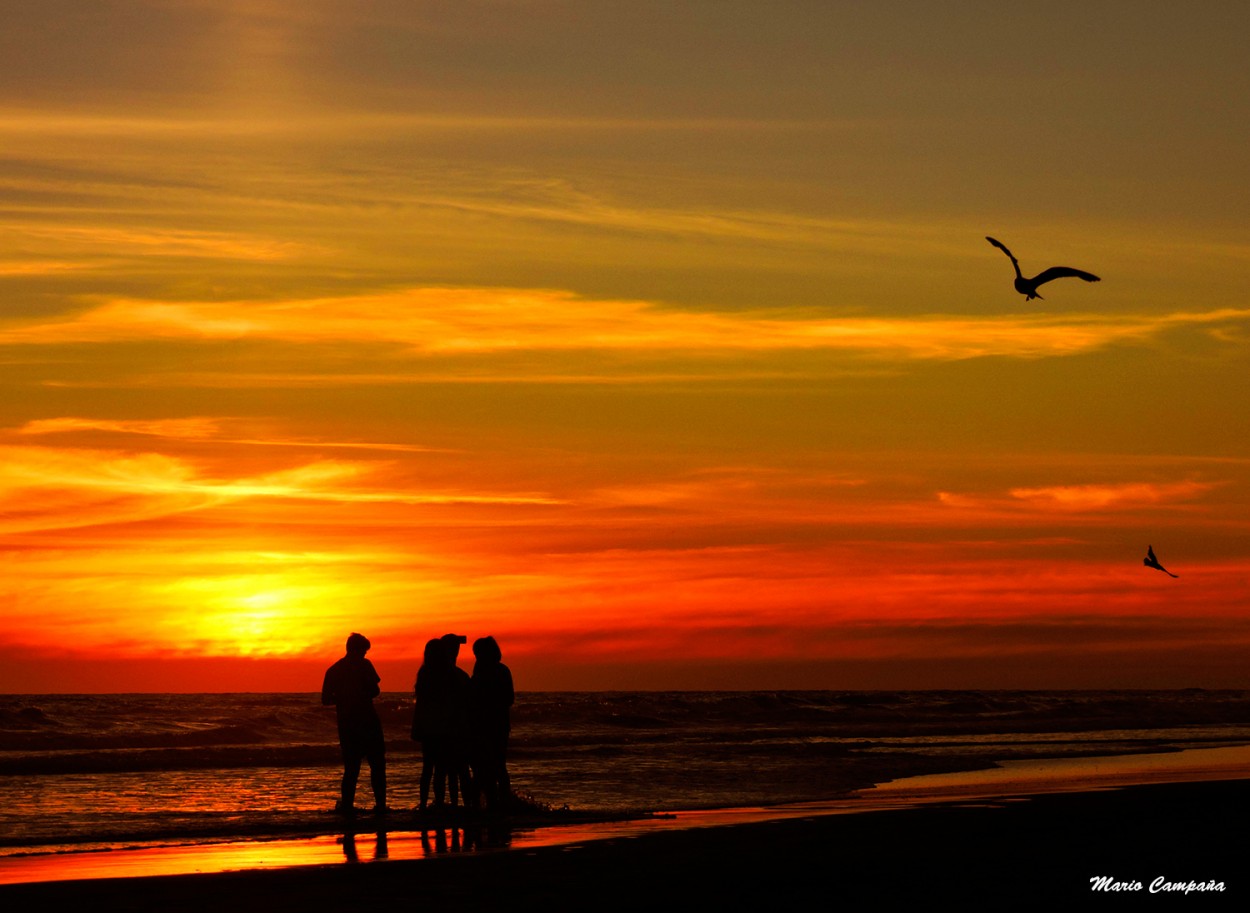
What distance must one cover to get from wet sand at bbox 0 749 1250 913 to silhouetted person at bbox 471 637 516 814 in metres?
1.77

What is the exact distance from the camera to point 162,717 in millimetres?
51969

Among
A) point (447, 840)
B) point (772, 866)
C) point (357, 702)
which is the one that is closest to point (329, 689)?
point (357, 702)

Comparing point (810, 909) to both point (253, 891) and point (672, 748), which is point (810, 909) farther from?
point (672, 748)

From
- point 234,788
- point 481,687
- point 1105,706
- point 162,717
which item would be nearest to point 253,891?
point 481,687

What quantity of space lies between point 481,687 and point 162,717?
37.9 meters

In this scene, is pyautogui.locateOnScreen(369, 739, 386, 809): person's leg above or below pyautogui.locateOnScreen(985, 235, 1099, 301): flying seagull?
below

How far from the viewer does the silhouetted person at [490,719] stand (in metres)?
17.2

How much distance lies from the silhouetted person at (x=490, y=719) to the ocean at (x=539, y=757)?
54.4 inches

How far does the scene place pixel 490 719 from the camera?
56.4 feet

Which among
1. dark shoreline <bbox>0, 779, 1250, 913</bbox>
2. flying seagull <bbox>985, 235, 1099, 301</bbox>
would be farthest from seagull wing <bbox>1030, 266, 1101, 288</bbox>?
dark shoreline <bbox>0, 779, 1250, 913</bbox>

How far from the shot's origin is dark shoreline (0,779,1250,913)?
10.7 m

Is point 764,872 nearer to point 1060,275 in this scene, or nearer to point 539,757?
point 1060,275

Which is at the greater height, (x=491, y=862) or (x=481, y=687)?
(x=481, y=687)

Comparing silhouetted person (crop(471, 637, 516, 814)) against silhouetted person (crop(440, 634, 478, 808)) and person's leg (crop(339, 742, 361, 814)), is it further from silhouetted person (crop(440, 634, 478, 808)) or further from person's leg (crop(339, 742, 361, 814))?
person's leg (crop(339, 742, 361, 814))
